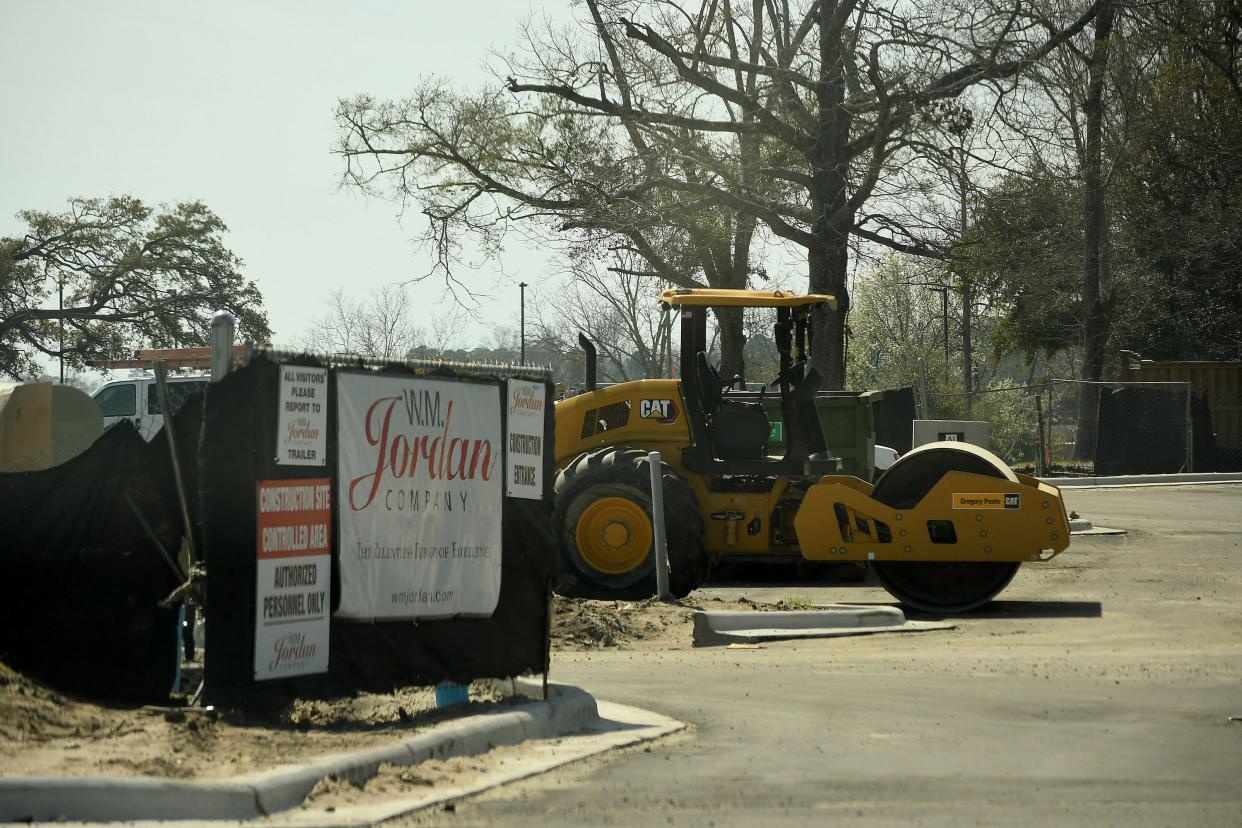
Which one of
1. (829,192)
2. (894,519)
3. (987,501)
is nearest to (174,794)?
(894,519)

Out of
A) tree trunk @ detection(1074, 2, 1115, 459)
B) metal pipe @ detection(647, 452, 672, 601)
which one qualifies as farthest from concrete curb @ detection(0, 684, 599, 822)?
tree trunk @ detection(1074, 2, 1115, 459)

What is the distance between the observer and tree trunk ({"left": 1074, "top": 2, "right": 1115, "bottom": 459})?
39094 mm

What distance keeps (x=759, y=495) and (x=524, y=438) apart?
647cm

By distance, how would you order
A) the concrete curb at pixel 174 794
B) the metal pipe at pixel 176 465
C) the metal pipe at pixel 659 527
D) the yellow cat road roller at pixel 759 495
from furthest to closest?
the metal pipe at pixel 659 527 < the yellow cat road roller at pixel 759 495 < the metal pipe at pixel 176 465 < the concrete curb at pixel 174 794

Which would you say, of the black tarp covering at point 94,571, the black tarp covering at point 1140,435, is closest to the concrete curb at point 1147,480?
the black tarp covering at point 1140,435

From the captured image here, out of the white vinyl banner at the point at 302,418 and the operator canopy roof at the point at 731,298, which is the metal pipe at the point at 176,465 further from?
the operator canopy roof at the point at 731,298

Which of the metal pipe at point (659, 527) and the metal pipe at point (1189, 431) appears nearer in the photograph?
the metal pipe at point (659, 527)

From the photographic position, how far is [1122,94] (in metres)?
33.8

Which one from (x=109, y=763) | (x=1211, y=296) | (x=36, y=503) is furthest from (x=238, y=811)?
(x=1211, y=296)

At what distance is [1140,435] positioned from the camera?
3528 centimetres

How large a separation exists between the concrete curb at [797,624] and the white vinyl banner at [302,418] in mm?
5051

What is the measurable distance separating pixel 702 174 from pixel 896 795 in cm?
2529

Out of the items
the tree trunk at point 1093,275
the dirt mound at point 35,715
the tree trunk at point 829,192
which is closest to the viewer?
the dirt mound at point 35,715

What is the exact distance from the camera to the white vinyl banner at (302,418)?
762 centimetres
